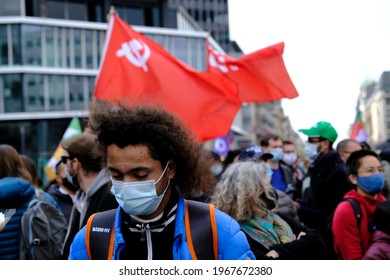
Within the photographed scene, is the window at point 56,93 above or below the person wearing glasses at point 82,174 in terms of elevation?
above

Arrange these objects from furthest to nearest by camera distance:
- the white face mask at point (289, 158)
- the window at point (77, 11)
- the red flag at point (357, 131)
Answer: the window at point (77, 11)
the red flag at point (357, 131)
the white face mask at point (289, 158)

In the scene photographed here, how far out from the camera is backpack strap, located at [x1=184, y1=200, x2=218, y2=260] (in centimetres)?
189

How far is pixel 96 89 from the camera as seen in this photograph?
6.64m

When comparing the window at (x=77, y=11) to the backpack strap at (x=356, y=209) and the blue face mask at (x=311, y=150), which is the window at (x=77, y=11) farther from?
the backpack strap at (x=356, y=209)

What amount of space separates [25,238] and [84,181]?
1.72 feet

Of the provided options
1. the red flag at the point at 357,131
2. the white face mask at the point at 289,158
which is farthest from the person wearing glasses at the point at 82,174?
the red flag at the point at 357,131

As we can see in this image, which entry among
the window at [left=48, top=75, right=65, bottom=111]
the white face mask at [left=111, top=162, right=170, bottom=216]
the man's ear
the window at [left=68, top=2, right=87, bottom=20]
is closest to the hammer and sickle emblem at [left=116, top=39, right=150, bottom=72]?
the man's ear

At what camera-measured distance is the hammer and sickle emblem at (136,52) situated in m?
6.82

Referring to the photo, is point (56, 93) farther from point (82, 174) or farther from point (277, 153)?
point (82, 174)

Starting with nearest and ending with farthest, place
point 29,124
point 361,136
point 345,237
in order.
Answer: point 345,237, point 361,136, point 29,124

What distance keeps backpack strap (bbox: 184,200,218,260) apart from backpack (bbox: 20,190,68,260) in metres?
1.91
